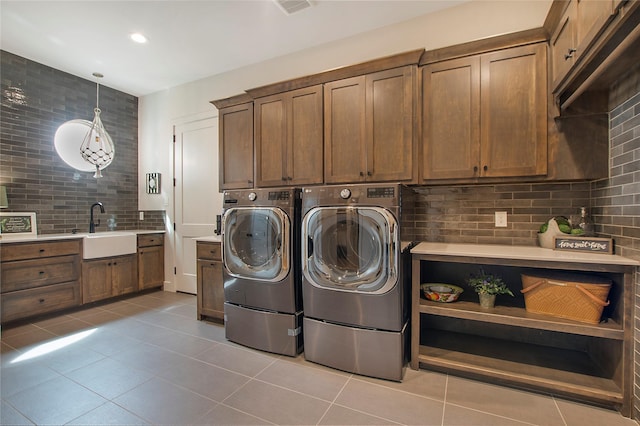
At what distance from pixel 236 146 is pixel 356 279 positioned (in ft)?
6.50

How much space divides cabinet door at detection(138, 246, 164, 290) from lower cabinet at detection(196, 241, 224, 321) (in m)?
1.44

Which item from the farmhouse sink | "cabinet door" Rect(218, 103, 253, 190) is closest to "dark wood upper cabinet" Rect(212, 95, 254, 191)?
"cabinet door" Rect(218, 103, 253, 190)

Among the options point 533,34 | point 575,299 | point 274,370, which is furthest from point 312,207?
Answer: point 533,34

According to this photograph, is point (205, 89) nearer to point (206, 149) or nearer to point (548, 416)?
point (206, 149)

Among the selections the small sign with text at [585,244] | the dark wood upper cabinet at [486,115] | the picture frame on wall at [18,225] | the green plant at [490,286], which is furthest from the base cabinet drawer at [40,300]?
the small sign with text at [585,244]

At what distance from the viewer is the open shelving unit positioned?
5.17ft

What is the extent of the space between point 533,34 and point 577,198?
1.20m

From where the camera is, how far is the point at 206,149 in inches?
151

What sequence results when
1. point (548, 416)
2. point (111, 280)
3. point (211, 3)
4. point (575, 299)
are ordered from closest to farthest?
point (548, 416), point (575, 299), point (211, 3), point (111, 280)

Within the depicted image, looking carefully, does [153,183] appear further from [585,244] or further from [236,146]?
[585,244]

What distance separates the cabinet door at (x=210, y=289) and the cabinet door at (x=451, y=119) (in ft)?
7.22

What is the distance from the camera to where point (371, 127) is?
2.39 metres

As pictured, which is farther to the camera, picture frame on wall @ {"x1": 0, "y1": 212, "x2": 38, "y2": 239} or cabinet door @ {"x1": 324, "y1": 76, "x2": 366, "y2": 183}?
picture frame on wall @ {"x1": 0, "y1": 212, "x2": 38, "y2": 239}

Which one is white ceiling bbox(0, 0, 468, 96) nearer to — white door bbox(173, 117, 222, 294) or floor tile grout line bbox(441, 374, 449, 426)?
white door bbox(173, 117, 222, 294)
